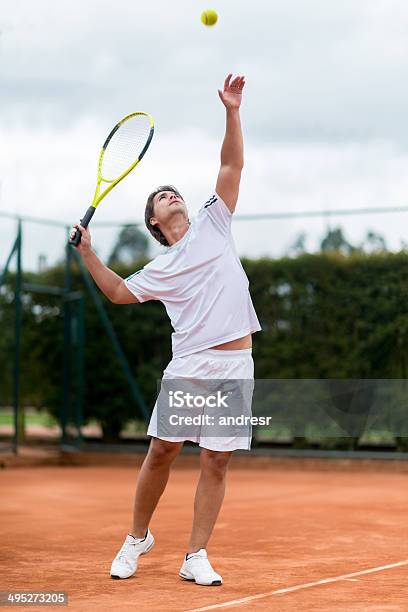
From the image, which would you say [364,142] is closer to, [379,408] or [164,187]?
[379,408]

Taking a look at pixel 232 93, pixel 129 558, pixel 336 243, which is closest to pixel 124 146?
pixel 232 93

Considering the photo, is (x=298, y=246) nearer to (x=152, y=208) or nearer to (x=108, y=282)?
(x=152, y=208)

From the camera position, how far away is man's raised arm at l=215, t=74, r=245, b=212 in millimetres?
4449

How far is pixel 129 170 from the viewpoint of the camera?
522 cm

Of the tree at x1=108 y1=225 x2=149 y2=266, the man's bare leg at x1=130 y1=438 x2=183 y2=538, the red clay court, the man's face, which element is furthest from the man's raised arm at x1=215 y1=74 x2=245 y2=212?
the tree at x1=108 y1=225 x2=149 y2=266

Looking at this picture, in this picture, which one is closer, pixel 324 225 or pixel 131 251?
pixel 324 225

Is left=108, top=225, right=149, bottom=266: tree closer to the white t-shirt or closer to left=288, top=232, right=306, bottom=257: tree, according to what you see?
left=288, top=232, right=306, bottom=257: tree

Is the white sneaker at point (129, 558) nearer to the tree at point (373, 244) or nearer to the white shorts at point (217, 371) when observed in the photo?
A: the white shorts at point (217, 371)

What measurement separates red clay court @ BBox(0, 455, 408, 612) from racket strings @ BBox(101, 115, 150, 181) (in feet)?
6.09

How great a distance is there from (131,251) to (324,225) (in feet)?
7.50

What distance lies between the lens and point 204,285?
4.54 metres

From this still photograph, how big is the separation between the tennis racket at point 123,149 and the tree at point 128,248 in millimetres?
6170

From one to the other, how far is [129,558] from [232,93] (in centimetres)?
196

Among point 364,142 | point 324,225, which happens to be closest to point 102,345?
point 324,225
